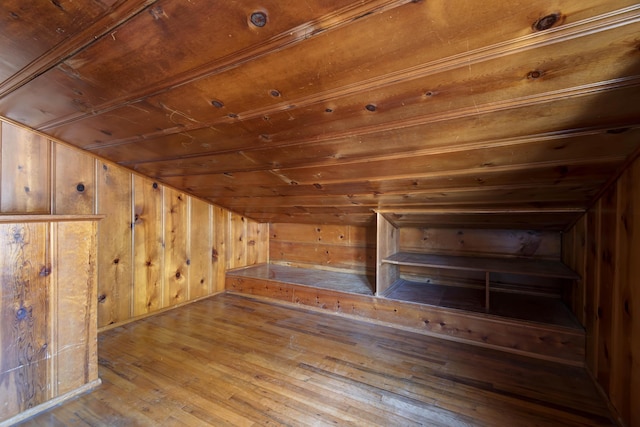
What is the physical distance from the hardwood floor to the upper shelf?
60 centimetres

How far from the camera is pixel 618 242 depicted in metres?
1.40

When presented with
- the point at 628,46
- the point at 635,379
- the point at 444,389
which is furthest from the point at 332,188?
the point at 635,379

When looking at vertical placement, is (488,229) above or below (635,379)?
above

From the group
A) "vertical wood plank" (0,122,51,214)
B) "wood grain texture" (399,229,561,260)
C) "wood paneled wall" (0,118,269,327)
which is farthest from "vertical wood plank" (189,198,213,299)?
"wood grain texture" (399,229,561,260)

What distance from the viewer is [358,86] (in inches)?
41.8

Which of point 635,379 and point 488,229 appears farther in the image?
point 488,229

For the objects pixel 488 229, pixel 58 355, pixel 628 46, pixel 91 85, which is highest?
pixel 91 85

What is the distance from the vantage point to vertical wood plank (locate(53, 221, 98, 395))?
4.96 ft

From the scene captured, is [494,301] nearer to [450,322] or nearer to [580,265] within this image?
[450,322]

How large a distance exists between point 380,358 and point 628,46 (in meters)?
1.96

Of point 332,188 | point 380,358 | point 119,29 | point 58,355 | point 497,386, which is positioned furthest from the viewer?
point 332,188

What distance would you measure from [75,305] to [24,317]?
20cm

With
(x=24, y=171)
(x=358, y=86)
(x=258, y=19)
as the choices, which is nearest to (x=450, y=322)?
(x=358, y=86)

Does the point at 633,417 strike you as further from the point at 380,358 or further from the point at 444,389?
the point at 380,358
